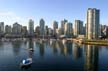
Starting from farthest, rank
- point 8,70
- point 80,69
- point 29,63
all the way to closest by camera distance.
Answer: point 29,63, point 80,69, point 8,70

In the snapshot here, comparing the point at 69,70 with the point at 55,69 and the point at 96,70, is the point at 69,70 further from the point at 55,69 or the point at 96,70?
the point at 96,70

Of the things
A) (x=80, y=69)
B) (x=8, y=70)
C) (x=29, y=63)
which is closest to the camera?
(x=8, y=70)

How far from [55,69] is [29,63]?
9.88 m

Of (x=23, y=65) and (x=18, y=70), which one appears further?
(x=23, y=65)

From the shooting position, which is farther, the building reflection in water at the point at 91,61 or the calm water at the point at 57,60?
the building reflection in water at the point at 91,61

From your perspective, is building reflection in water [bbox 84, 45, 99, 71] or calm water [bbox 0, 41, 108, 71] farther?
building reflection in water [bbox 84, 45, 99, 71]

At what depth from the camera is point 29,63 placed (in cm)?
6003

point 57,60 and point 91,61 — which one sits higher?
point 57,60

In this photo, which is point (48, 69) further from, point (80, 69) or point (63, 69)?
point (80, 69)

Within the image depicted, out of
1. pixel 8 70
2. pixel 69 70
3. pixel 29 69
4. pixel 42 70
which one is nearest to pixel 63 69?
pixel 69 70

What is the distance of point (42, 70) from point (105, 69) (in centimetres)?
1819

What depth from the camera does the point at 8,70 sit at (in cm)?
5203

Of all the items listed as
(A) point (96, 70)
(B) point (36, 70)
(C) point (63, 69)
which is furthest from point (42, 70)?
(A) point (96, 70)

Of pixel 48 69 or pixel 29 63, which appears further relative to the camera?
pixel 29 63
